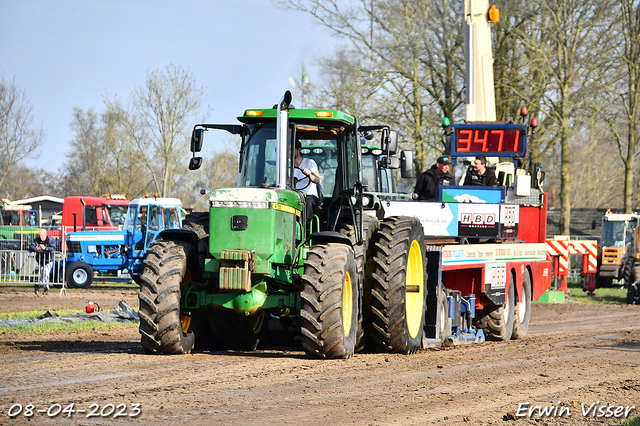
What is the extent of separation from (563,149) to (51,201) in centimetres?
2974

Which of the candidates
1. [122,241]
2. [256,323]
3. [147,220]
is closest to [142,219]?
[147,220]

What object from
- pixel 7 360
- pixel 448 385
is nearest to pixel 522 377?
pixel 448 385

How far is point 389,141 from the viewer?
367 inches

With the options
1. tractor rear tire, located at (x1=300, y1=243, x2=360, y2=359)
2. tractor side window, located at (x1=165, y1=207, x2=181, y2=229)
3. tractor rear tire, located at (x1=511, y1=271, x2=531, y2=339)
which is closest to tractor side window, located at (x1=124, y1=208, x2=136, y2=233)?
tractor side window, located at (x1=165, y1=207, x2=181, y2=229)

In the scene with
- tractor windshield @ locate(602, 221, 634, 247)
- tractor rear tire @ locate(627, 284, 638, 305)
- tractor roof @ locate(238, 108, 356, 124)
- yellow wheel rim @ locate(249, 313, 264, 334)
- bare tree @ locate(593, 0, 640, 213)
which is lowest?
tractor rear tire @ locate(627, 284, 638, 305)

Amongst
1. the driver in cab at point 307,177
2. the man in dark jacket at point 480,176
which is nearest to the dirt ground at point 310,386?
the driver in cab at point 307,177

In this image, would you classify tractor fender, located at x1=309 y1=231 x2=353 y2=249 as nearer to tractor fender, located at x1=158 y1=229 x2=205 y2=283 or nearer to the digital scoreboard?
tractor fender, located at x1=158 y1=229 x2=205 y2=283

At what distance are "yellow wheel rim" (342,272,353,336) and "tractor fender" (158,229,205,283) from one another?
5.06ft

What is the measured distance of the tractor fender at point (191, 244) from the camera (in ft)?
29.2

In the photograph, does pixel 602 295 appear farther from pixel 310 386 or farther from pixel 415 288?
pixel 310 386

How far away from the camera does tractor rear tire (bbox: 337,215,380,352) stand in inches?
366

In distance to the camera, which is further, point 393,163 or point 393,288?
point 393,163

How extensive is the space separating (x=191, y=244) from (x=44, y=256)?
14.4m

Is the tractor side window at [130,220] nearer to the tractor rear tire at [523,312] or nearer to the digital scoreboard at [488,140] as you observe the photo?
the digital scoreboard at [488,140]
